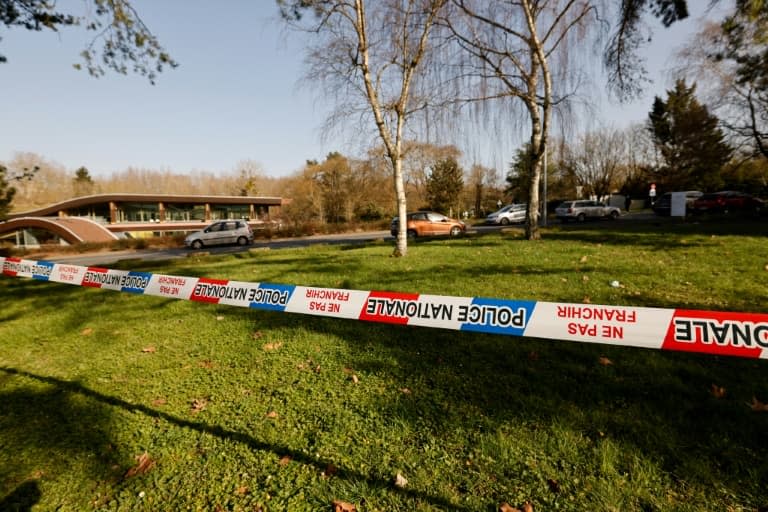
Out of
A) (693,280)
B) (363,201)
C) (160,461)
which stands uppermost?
(363,201)

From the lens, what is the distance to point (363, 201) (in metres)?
46.5

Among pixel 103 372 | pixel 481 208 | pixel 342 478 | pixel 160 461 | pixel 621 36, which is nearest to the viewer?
pixel 342 478

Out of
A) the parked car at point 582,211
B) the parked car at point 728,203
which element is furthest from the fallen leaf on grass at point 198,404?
the parked car at point 728,203

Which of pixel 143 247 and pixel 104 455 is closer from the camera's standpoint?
pixel 104 455

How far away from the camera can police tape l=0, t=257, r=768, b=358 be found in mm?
1834

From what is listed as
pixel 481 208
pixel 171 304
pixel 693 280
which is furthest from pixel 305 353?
pixel 481 208

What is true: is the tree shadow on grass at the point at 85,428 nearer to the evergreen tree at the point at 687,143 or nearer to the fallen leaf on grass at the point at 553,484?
the fallen leaf on grass at the point at 553,484

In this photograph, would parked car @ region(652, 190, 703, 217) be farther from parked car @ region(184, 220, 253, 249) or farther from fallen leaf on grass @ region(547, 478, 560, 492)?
parked car @ region(184, 220, 253, 249)

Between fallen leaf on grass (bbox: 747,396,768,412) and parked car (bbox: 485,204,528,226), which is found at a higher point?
parked car (bbox: 485,204,528,226)

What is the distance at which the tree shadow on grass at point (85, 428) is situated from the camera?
236 centimetres

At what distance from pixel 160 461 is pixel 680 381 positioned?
4469 millimetres

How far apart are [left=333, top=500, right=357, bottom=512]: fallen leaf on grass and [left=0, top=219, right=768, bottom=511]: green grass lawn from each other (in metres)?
0.04

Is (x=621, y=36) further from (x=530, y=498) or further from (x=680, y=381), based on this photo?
(x=530, y=498)

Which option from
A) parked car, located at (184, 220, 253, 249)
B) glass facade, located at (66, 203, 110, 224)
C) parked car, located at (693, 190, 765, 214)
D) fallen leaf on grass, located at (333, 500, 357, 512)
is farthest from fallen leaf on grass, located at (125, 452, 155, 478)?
glass facade, located at (66, 203, 110, 224)
